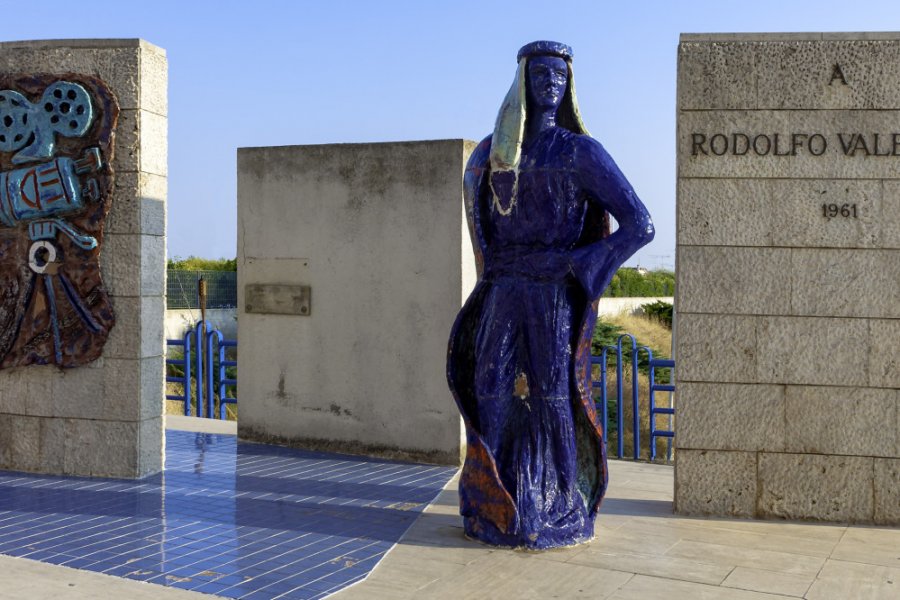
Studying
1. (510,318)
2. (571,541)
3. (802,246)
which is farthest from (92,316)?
(802,246)

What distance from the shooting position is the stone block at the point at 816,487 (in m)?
5.95

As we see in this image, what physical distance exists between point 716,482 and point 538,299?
174 cm

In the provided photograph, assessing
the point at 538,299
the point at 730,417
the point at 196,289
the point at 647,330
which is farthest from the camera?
the point at 647,330

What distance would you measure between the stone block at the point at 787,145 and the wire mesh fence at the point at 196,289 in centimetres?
1961

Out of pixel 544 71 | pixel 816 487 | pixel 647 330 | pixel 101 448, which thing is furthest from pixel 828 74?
pixel 647 330

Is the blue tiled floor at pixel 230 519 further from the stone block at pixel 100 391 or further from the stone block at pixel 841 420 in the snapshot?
the stone block at pixel 841 420

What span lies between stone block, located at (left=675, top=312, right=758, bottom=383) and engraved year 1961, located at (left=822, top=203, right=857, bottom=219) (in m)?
Answer: 0.72

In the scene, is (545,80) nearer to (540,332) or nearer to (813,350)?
(540,332)

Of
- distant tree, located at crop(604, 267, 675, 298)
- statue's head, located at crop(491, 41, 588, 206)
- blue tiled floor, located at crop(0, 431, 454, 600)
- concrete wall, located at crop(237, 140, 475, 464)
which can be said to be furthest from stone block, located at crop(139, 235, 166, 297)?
distant tree, located at crop(604, 267, 675, 298)

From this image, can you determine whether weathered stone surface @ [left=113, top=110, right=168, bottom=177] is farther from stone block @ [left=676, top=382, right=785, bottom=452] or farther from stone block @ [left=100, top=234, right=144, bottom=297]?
stone block @ [left=676, top=382, right=785, bottom=452]

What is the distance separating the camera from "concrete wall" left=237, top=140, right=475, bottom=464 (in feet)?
26.2

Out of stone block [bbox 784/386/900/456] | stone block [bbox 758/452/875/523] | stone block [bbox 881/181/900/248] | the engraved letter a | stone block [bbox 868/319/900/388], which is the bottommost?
stone block [bbox 758/452/875/523]

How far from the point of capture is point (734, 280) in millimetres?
6027

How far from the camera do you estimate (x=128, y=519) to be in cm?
581
